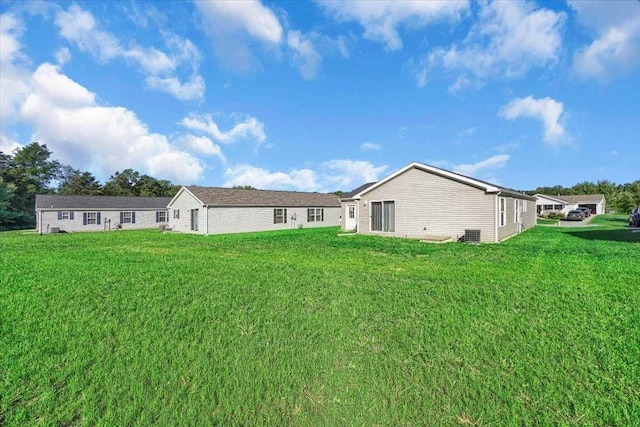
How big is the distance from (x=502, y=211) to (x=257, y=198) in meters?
18.0

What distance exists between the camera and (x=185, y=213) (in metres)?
24.6

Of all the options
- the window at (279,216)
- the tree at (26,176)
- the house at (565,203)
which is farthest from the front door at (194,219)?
the house at (565,203)

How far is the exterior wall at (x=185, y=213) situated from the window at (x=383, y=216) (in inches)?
467

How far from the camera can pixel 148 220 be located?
111 feet

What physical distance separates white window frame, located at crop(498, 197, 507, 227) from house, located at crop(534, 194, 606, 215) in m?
40.4

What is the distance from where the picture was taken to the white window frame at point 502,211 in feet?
50.1

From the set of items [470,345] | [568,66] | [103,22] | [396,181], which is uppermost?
[103,22]

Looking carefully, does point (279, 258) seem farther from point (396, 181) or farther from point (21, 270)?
point (396, 181)

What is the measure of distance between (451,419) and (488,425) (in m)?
0.31

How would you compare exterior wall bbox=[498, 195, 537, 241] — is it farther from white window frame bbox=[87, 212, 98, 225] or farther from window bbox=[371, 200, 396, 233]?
white window frame bbox=[87, 212, 98, 225]

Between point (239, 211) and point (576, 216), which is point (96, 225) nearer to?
point (239, 211)

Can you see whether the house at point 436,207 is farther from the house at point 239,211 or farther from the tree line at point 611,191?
the tree line at point 611,191

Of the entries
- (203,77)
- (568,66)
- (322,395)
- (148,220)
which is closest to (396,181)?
(568,66)

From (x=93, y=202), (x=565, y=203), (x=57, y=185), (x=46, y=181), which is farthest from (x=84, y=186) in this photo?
(x=565, y=203)
